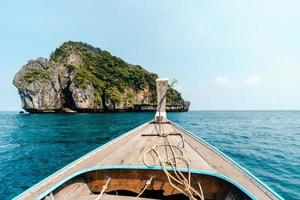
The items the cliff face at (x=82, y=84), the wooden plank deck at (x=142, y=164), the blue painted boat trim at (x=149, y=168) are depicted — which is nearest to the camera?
the blue painted boat trim at (x=149, y=168)

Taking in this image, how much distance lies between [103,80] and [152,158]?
98747mm

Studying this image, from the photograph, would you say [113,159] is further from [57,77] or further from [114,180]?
[57,77]

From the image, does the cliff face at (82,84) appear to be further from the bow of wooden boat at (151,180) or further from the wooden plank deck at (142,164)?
the bow of wooden boat at (151,180)

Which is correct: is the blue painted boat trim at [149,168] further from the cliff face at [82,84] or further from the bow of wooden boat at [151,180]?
the cliff face at [82,84]

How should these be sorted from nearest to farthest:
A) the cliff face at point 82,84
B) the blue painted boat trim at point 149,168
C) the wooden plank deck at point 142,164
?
the blue painted boat trim at point 149,168 < the wooden plank deck at point 142,164 < the cliff face at point 82,84

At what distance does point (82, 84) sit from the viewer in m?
80.6

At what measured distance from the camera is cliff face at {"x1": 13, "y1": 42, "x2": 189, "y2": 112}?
79.5 meters

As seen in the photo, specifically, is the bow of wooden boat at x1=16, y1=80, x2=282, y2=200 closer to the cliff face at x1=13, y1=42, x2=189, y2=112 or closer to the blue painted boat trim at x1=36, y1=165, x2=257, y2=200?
the blue painted boat trim at x1=36, y1=165, x2=257, y2=200

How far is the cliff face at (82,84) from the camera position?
79500 mm

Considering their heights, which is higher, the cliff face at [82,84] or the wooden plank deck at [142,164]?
the cliff face at [82,84]

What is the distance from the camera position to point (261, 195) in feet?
9.87

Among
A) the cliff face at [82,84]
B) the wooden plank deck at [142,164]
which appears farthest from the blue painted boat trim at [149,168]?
the cliff face at [82,84]

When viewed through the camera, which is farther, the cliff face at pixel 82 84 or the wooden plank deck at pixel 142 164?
the cliff face at pixel 82 84

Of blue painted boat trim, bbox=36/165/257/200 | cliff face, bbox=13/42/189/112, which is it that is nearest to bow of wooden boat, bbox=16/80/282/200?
blue painted boat trim, bbox=36/165/257/200
